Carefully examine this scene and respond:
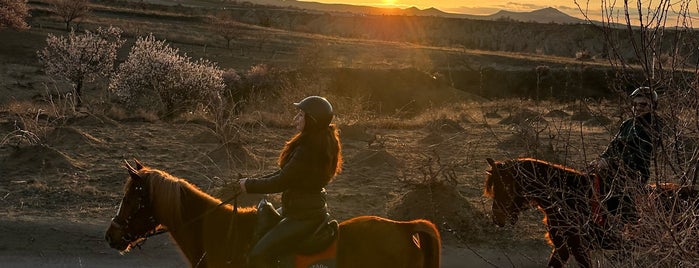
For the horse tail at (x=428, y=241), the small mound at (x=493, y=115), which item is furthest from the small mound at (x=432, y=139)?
the horse tail at (x=428, y=241)

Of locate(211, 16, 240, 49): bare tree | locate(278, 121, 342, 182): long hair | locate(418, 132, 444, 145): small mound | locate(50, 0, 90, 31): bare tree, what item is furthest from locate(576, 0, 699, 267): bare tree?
locate(50, 0, 90, 31): bare tree

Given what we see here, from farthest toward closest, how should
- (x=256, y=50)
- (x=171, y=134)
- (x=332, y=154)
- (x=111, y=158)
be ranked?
(x=256, y=50), (x=171, y=134), (x=111, y=158), (x=332, y=154)

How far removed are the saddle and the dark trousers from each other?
0.17 feet

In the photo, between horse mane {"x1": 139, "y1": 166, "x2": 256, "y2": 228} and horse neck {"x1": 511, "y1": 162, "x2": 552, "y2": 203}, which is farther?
horse neck {"x1": 511, "y1": 162, "x2": 552, "y2": 203}

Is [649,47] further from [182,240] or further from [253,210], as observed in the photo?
[182,240]

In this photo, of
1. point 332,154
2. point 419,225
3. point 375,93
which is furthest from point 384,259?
point 375,93

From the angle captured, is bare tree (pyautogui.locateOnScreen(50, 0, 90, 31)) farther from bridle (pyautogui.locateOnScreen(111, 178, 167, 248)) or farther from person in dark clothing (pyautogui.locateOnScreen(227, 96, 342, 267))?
person in dark clothing (pyautogui.locateOnScreen(227, 96, 342, 267))

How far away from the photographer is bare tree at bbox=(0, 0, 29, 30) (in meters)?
52.1

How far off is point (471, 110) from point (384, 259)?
2481 centimetres

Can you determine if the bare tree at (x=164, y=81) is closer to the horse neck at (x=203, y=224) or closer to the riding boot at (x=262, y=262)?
the horse neck at (x=203, y=224)

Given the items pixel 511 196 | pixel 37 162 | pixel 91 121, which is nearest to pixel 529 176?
pixel 511 196

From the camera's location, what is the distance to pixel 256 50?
60.8 metres

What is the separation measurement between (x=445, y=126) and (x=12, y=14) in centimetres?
4247

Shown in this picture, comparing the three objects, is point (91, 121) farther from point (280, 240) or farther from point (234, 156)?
point (280, 240)
